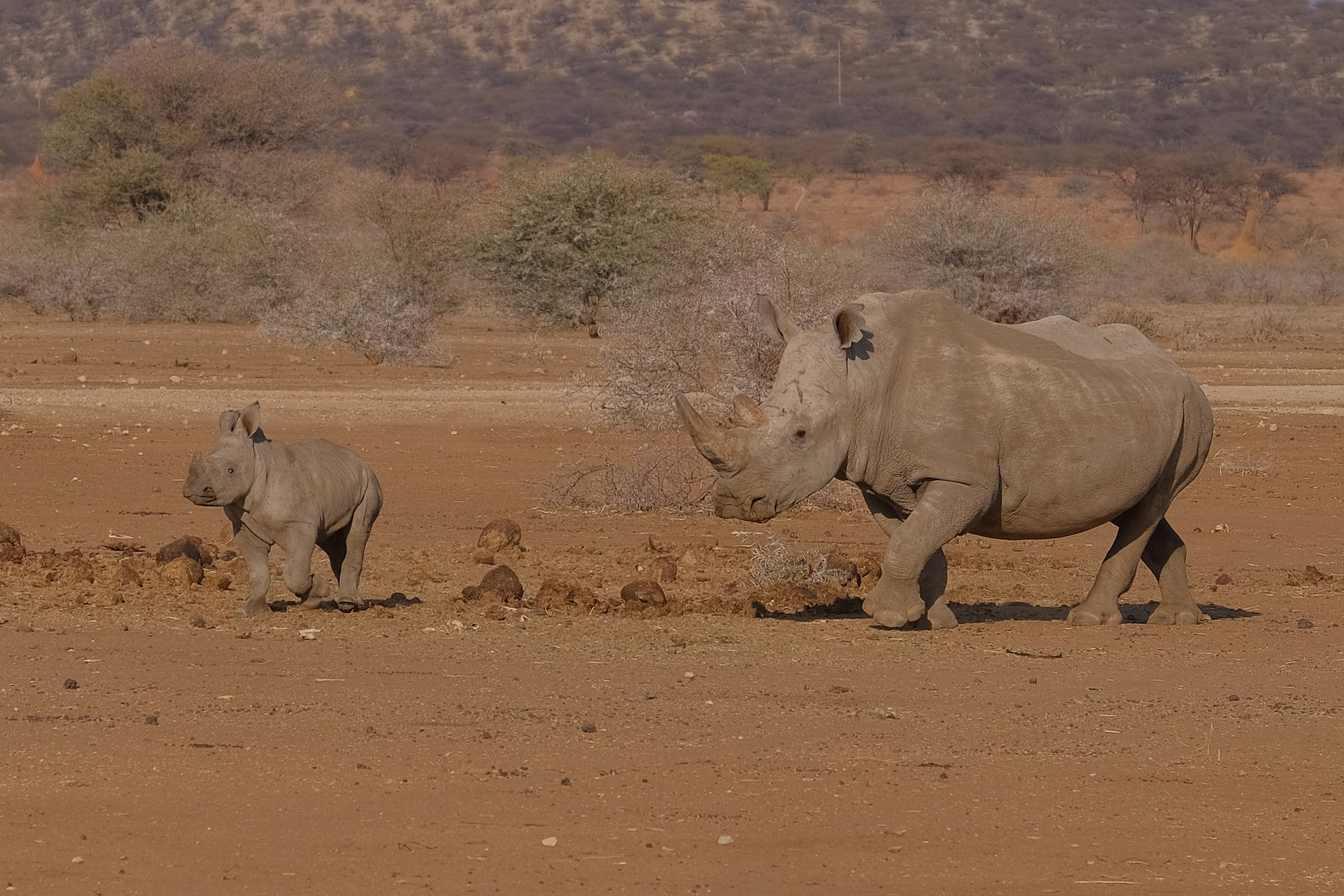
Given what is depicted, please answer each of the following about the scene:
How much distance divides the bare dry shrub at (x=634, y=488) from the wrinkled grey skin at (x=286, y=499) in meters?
5.33

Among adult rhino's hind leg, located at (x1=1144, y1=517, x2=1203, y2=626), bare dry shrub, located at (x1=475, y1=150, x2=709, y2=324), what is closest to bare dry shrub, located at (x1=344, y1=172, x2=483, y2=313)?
bare dry shrub, located at (x1=475, y1=150, x2=709, y2=324)

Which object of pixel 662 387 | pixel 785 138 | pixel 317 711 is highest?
pixel 317 711

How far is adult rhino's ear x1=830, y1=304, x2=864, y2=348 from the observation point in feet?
27.8

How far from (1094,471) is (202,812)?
183 inches

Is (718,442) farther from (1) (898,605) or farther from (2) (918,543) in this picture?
(1) (898,605)

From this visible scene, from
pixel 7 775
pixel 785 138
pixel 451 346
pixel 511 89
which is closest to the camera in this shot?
pixel 7 775

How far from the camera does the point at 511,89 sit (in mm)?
108125

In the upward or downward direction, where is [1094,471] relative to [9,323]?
upward

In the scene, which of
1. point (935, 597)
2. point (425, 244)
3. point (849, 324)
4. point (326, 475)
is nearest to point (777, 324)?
point (849, 324)

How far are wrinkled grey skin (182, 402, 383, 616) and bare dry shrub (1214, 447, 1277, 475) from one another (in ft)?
35.0

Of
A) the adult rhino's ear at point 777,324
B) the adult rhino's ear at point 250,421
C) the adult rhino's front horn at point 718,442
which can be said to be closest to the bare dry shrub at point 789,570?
the adult rhino's ear at point 777,324

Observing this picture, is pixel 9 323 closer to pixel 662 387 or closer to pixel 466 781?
pixel 662 387

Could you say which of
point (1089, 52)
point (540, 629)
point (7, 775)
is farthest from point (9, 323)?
point (1089, 52)

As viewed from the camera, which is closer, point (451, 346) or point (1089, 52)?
point (451, 346)
